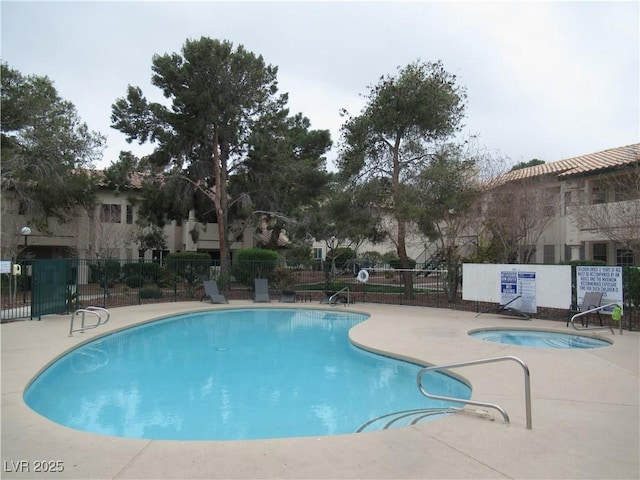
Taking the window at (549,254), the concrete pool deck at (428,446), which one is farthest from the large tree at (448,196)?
the concrete pool deck at (428,446)

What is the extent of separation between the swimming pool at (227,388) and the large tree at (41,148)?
472 inches

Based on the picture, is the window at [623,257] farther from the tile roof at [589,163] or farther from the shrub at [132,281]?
the shrub at [132,281]

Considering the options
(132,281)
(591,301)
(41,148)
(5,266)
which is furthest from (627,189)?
(41,148)

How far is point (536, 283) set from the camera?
14.6 m

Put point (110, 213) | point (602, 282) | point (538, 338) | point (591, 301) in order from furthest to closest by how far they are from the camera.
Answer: point (110, 213) → point (602, 282) → point (591, 301) → point (538, 338)

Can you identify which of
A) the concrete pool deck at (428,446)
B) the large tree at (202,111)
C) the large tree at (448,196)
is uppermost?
the large tree at (202,111)

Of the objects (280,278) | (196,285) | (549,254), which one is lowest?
(196,285)

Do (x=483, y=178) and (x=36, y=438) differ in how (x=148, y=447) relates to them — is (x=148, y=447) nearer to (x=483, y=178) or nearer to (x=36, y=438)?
(x=36, y=438)

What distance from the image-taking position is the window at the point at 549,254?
84.0ft

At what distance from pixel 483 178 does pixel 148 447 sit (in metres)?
20.2

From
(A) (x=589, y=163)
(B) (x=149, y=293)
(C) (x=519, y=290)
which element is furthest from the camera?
(A) (x=589, y=163)

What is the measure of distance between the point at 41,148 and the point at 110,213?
28.0 feet

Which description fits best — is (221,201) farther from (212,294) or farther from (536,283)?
(536,283)

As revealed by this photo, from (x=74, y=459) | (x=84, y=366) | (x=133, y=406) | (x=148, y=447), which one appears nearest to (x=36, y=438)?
(x=74, y=459)
